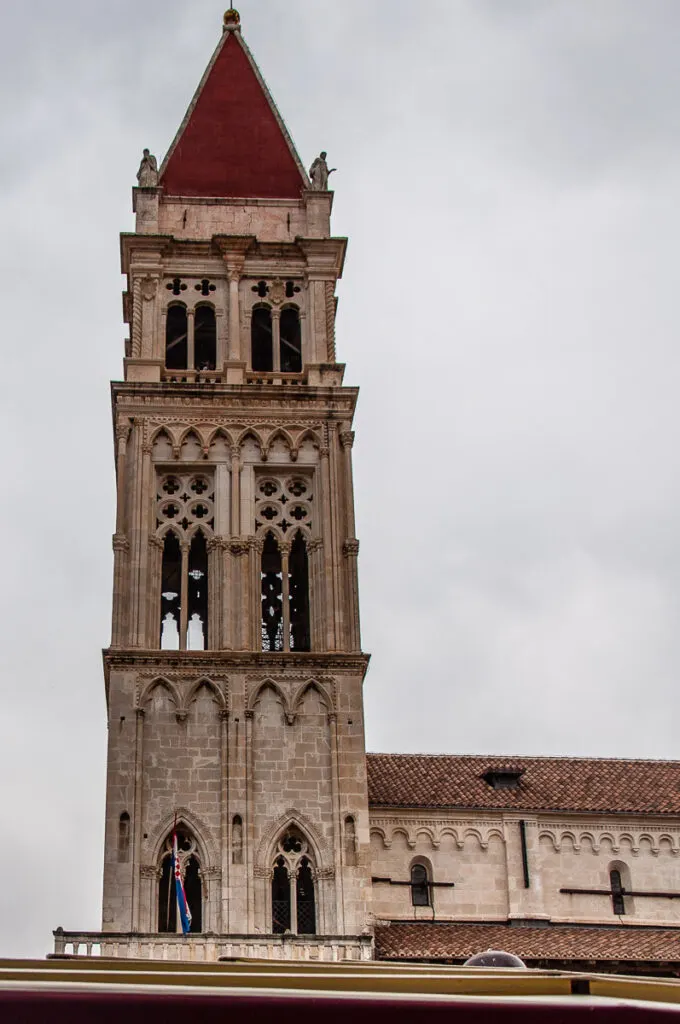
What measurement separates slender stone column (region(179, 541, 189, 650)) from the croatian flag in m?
4.50

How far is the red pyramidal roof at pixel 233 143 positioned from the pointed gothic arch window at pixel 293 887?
17448mm

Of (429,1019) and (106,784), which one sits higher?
(106,784)

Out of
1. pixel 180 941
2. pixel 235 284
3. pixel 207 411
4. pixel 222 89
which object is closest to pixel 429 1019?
pixel 180 941

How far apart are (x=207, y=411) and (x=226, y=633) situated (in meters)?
5.61

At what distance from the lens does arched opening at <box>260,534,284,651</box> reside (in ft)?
118

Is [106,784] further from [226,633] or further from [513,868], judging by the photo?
[513,868]

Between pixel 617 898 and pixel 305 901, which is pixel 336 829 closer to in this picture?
pixel 305 901

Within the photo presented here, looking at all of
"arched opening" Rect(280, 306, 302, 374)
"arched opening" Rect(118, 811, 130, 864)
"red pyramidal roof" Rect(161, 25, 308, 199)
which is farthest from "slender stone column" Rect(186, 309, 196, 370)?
"arched opening" Rect(118, 811, 130, 864)

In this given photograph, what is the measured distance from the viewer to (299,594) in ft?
119

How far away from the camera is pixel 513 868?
33812 millimetres

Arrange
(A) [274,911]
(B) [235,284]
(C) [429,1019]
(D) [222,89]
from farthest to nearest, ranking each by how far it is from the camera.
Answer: (D) [222,89] → (B) [235,284] → (A) [274,911] → (C) [429,1019]

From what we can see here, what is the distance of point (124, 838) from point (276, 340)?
12999mm

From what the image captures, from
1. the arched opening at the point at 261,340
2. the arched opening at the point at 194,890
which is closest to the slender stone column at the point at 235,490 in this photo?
the arched opening at the point at 261,340

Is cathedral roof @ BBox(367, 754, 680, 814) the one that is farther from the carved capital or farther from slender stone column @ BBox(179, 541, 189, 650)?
the carved capital
